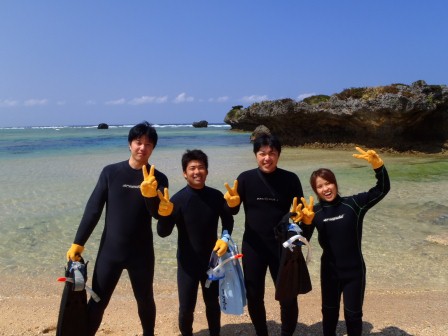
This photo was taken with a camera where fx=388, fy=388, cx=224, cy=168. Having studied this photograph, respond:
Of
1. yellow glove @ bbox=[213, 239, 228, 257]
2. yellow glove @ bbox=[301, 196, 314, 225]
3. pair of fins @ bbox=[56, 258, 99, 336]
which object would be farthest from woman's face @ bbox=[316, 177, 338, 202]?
pair of fins @ bbox=[56, 258, 99, 336]

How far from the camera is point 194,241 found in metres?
3.01

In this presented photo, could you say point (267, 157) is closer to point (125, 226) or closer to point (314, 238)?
point (125, 226)

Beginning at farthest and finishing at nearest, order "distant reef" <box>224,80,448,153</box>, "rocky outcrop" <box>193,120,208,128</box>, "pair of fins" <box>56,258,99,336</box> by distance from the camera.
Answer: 1. "rocky outcrop" <box>193,120,208,128</box>
2. "distant reef" <box>224,80,448,153</box>
3. "pair of fins" <box>56,258,99,336</box>

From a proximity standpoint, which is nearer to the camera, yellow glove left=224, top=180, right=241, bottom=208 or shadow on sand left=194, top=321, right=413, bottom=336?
yellow glove left=224, top=180, right=241, bottom=208

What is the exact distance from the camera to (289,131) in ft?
80.0

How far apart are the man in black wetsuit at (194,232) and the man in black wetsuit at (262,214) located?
19 cm

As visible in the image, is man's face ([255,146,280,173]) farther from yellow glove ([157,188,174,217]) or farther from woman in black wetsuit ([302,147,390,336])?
yellow glove ([157,188,174,217])

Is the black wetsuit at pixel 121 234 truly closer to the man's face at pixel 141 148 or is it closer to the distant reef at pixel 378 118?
the man's face at pixel 141 148

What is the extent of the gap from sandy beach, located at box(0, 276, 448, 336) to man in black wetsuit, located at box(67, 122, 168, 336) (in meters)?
0.79

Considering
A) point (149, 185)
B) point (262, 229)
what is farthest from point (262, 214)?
point (149, 185)

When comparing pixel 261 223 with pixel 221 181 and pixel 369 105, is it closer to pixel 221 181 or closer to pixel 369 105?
pixel 221 181

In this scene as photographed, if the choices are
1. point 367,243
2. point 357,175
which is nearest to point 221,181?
point 357,175

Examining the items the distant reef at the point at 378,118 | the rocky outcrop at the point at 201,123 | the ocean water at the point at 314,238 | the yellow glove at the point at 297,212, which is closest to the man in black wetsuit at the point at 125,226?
the yellow glove at the point at 297,212

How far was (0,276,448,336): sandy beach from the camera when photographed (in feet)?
11.5
